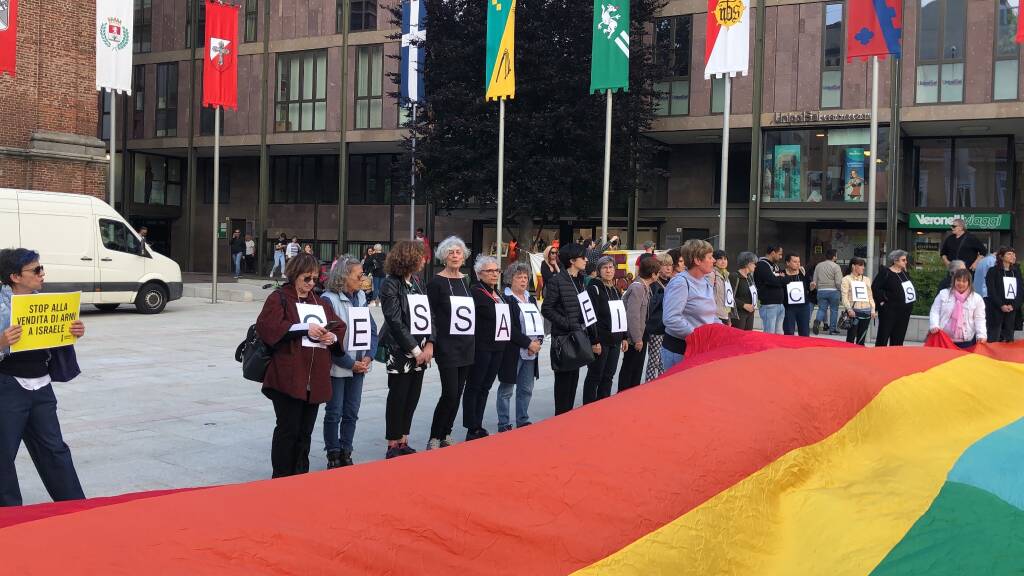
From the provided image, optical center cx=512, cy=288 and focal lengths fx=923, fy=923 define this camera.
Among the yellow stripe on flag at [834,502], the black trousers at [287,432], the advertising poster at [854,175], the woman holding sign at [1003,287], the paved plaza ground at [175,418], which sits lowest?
the paved plaza ground at [175,418]

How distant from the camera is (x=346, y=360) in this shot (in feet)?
24.6

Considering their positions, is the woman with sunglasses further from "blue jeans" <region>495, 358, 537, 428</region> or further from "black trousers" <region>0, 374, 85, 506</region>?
"blue jeans" <region>495, 358, 537, 428</region>

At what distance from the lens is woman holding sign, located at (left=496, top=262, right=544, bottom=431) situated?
8.91m

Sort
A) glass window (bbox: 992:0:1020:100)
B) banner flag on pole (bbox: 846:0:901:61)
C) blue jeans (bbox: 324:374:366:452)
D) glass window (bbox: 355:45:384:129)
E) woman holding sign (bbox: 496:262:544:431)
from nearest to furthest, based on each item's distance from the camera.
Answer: blue jeans (bbox: 324:374:366:452) < woman holding sign (bbox: 496:262:544:431) < banner flag on pole (bbox: 846:0:901:61) < glass window (bbox: 992:0:1020:100) < glass window (bbox: 355:45:384:129)

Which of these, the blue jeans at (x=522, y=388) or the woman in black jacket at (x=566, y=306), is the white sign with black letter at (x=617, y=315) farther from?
the blue jeans at (x=522, y=388)

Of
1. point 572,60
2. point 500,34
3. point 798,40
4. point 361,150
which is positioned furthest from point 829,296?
point 361,150

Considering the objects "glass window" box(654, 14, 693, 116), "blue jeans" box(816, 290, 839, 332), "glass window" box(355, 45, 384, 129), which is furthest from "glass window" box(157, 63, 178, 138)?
"blue jeans" box(816, 290, 839, 332)

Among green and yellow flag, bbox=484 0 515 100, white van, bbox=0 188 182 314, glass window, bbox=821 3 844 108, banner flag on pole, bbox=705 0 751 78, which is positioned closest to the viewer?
white van, bbox=0 188 182 314

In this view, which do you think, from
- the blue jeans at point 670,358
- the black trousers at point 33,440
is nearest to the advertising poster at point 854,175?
the blue jeans at point 670,358

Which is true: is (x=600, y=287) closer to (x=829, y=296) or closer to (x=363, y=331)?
(x=363, y=331)

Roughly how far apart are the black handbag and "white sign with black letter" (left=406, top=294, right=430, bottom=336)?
70.6 inches

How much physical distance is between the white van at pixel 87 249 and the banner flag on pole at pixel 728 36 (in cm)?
1392

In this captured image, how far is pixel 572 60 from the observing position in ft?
97.3

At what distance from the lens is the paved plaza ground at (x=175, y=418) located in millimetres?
7348
